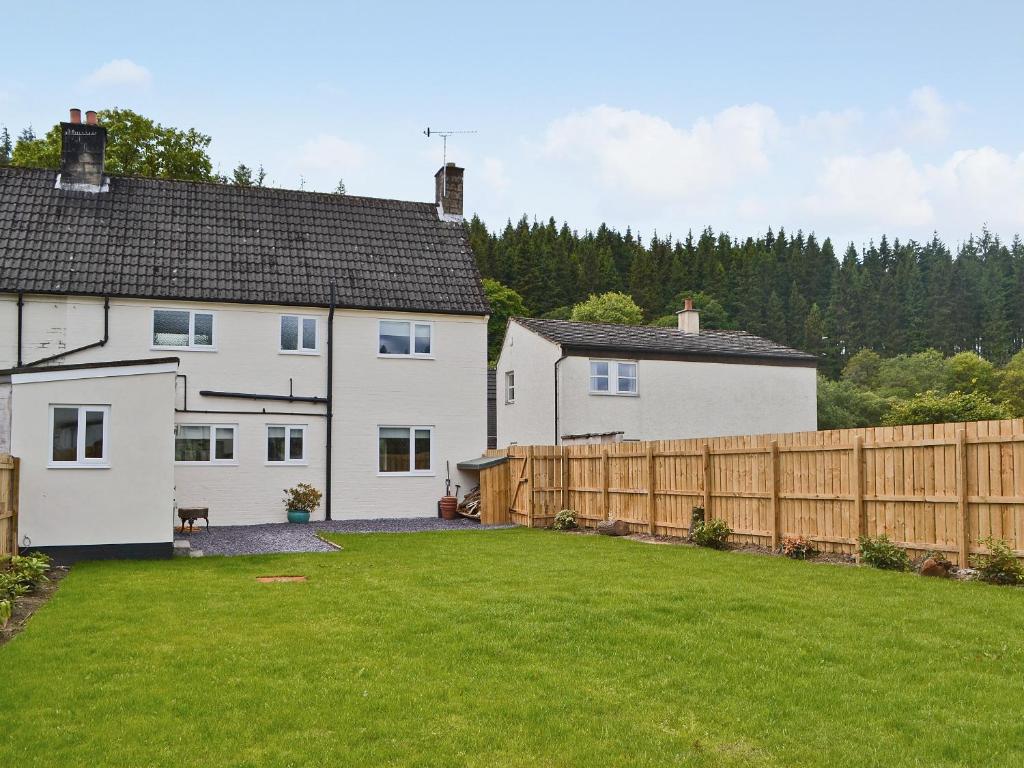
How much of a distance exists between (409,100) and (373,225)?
685 cm

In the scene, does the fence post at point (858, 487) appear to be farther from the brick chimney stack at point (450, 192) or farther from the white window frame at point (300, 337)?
the brick chimney stack at point (450, 192)

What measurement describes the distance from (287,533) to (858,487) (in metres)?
12.5

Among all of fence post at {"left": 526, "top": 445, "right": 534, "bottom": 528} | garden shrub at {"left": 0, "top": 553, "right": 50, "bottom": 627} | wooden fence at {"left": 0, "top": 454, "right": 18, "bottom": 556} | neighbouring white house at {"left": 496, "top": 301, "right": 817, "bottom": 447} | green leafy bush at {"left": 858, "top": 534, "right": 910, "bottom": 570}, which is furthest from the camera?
neighbouring white house at {"left": 496, "top": 301, "right": 817, "bottom": 447}

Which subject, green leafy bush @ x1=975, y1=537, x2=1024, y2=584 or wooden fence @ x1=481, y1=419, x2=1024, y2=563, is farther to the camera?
wooden fence @ x1=481, y1=419, x2=1024, y2=563

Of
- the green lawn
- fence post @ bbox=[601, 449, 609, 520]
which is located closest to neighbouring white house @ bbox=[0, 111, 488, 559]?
fence post @ bbox=[601, 449, 609, 520]

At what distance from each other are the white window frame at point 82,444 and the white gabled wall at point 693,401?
56.2ft

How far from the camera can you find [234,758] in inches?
208

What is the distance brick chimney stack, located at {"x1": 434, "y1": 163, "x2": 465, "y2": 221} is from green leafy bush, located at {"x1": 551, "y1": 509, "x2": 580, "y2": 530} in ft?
36.3

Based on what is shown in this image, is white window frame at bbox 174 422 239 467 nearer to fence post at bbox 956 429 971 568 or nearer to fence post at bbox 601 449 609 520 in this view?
fence post at bbox 601 449 609 520

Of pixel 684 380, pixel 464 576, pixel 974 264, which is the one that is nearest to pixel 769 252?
pixel 974 264

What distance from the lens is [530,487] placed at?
22.2m

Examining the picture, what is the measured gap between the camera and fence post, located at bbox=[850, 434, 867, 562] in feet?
44.2

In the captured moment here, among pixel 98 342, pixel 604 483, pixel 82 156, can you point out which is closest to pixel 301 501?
pixel 98 342

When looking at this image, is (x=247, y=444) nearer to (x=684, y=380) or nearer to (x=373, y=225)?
(x=373, y=225)
